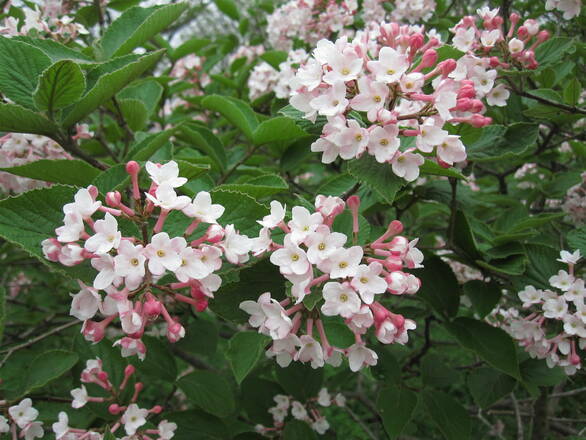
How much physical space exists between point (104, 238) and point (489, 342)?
1326 mm

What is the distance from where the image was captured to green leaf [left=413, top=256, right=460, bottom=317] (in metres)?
1.87

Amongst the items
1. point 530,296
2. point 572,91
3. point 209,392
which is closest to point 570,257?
point 530,296

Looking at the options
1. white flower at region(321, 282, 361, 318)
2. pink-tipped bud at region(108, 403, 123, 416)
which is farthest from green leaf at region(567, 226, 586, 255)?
pink-tipped bud at region(108, 403, 123, 416)

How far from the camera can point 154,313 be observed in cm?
109

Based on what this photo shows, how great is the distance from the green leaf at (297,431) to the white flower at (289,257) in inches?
43.6

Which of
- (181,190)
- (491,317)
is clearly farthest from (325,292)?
(491,317)

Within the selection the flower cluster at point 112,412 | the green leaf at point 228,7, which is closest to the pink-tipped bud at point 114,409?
the flower cluster at point 112,412

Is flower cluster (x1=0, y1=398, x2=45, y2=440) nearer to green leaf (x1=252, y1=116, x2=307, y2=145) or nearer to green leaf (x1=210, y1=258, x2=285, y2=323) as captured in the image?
green leaf (x1=210, y1=258, x2=285, y2=323)

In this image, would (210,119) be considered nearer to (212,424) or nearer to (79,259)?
(212,424)

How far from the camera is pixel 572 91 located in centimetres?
183

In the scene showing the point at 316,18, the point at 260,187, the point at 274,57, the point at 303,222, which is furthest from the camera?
the point at 316,18

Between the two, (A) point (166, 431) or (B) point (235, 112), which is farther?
(B) point (235, 112)

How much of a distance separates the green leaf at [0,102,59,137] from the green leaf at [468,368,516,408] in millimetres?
1768

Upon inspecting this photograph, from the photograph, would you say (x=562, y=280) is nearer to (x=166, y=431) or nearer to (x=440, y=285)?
(x=440, y=285)
